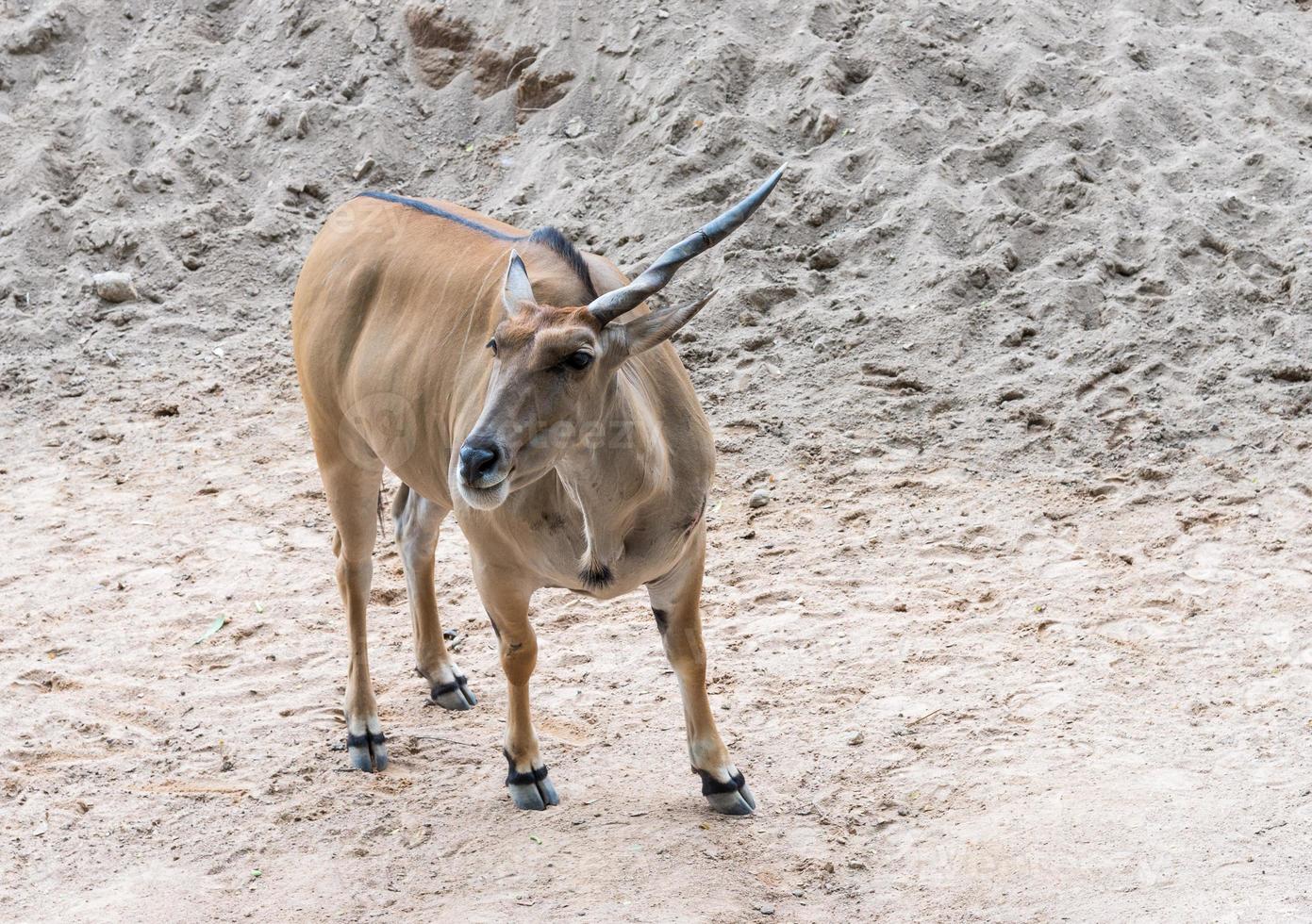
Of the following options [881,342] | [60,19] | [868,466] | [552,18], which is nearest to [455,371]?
[868,466]

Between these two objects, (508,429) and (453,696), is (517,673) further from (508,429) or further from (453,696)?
→ (508,429)

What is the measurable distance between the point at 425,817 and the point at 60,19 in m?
8.03

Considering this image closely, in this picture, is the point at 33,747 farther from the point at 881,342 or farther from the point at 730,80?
the point at 730,80

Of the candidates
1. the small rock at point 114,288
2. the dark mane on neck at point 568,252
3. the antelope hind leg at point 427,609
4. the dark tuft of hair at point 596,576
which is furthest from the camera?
the small rock at point 114,288

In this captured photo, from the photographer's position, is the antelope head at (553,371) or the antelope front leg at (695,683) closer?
the antelope head at (553,371)

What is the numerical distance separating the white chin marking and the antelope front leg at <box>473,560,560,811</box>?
0.73 m

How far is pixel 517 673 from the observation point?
4.33m

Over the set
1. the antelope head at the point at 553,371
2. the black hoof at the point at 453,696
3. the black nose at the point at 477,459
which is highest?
the antelope head at the point at 553,371

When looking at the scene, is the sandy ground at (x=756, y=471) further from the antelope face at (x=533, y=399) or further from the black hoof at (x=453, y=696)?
the antelope face at (x=533, y=399)

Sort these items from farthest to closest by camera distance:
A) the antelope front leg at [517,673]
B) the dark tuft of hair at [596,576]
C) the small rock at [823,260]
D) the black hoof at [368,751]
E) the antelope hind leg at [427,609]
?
1. the small rock at [823,260]
2. the antelope hind leg at [427,609]
3. the black hoof at [368,751]
4. the antelope front leg at [517,673]
5. the dark tuft of hair at [596,576]

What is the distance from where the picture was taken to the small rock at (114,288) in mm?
8664

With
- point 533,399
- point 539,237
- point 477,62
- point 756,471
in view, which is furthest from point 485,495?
point 477,62

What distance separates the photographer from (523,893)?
391 centimetres

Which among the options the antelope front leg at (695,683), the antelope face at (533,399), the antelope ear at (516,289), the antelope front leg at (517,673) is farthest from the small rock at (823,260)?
the antelope face at (533,399)
